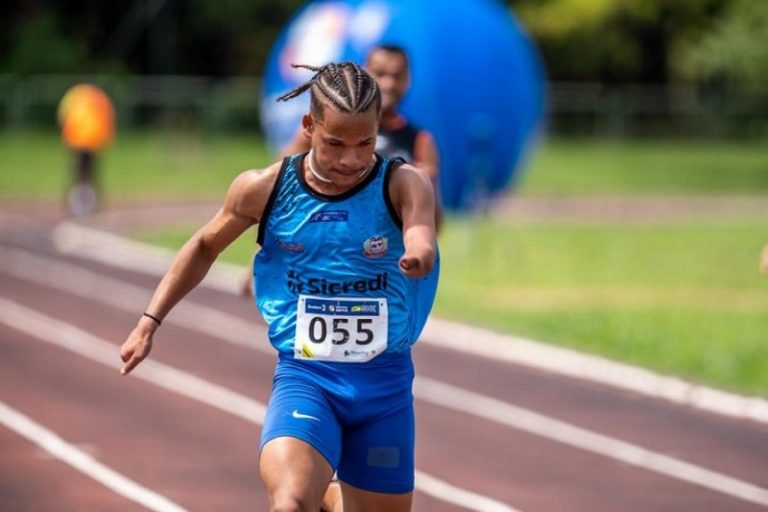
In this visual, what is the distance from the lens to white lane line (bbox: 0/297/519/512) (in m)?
8.55

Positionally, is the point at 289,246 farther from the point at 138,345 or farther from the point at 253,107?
the point at 253,107

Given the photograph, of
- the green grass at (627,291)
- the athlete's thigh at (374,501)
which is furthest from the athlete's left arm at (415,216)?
the green grass at (627,291)

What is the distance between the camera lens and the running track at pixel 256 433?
8.58m

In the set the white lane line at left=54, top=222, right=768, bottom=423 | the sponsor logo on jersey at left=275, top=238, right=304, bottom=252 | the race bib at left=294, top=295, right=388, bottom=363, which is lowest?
the white lane line at left=54, top=222, right=768, bottom=423

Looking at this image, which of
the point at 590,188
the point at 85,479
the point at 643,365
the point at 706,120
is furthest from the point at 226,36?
the point at 85,479

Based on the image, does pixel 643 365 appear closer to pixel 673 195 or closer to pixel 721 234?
pixel 721 234

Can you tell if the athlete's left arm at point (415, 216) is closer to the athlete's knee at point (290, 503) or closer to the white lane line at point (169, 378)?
the athlete's knee at point (290, 503)

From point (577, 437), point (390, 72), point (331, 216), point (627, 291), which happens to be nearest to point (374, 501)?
point (331, 216)

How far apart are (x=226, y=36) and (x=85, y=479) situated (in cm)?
5389

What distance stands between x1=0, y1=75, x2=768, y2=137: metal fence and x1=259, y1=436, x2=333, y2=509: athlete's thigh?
148ft

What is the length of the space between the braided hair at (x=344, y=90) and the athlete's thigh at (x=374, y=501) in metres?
1.28

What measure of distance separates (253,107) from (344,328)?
154ft

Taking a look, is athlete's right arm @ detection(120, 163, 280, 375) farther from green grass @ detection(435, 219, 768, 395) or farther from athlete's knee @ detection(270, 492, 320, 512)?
green grass @ detection(435, 219, 768, 395)

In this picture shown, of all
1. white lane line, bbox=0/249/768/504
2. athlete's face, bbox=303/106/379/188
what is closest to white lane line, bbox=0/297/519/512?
white lane line, bbox=0/249/768/504
